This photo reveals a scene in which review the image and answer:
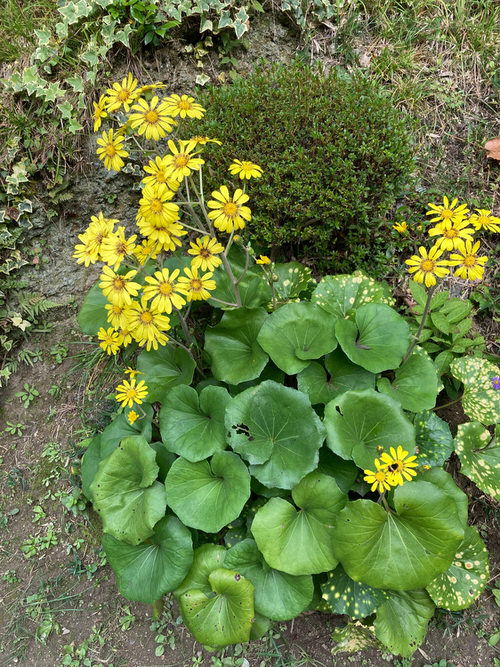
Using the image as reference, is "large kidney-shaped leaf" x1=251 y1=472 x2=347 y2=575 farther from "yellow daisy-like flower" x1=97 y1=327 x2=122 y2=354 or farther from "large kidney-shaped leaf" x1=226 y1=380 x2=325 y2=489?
"yellow daisy-like flower" x1=97 y1=327 x2=122 y2=354

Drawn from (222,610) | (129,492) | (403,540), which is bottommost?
(222,610)

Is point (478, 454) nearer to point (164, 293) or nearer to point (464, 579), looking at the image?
point (464, 579)

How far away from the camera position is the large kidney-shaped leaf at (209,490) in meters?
1.95

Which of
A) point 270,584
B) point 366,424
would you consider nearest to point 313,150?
point 366,424

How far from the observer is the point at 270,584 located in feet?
6.46

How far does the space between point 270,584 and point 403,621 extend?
0.60 m

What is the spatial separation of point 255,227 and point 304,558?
157cm

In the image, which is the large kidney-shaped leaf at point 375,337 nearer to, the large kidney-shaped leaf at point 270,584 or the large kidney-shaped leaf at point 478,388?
the large kidney-shaped leaf at point 478,388

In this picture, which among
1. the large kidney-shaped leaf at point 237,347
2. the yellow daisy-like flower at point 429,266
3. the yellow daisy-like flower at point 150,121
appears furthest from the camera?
the large kidney-shaped leaf at point 237,347

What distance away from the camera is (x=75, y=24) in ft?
9.63

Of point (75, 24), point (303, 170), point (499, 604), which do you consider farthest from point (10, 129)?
point (499, 604)

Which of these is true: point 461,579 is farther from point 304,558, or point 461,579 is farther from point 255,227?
point 255,227

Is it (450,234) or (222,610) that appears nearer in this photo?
(450,234)

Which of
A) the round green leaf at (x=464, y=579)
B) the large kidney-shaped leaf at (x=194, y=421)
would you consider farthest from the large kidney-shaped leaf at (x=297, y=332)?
the round green leaf at (x=464, y=579)
